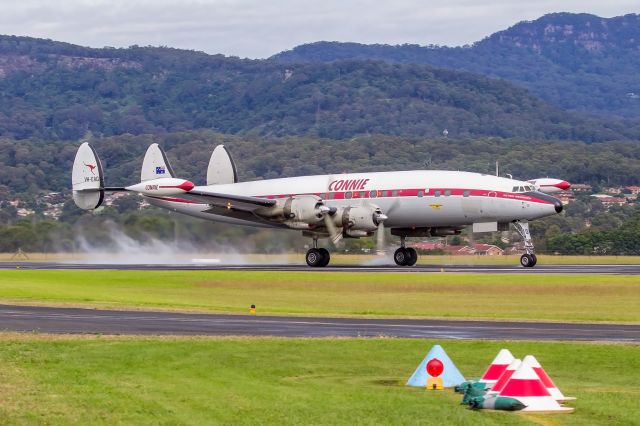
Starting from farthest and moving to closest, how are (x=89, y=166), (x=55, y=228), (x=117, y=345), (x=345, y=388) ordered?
(x=55, y=228) < (x=89, y=166) < (x=117, y=345) < (x=345, y=388)

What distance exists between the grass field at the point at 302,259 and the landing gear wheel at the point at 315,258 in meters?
4.95

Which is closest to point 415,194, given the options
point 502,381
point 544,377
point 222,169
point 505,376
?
point 222,169

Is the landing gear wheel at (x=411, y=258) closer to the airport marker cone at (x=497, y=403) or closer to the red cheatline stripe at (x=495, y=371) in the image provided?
the red cheatline stripe at (x=495, y=371)

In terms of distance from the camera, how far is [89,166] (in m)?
70.2

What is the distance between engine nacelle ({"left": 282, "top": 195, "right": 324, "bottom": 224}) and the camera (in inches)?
2415

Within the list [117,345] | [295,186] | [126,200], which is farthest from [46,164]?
[117,345]

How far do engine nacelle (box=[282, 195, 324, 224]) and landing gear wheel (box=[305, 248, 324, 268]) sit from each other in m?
1.96

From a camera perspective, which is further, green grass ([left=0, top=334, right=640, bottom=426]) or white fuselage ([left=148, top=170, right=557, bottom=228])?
white fuselage ([left=148, top=170, right=557, bottom=228])

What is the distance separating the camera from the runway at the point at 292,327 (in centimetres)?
3053

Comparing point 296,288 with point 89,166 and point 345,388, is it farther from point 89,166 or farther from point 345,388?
point 345,388

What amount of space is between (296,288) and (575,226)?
66.7 m

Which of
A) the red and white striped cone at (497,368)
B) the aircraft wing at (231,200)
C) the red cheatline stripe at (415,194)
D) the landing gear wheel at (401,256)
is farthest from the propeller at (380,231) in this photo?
the red and white striped cone at (497,368)

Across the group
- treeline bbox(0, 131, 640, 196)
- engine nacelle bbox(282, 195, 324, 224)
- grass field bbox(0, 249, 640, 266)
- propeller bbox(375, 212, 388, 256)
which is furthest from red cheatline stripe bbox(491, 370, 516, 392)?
treeline bbox(0, 131, 640, 196)

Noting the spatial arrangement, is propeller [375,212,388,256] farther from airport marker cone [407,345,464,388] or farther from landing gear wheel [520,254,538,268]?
airport marker cone [407,345,464,388]
